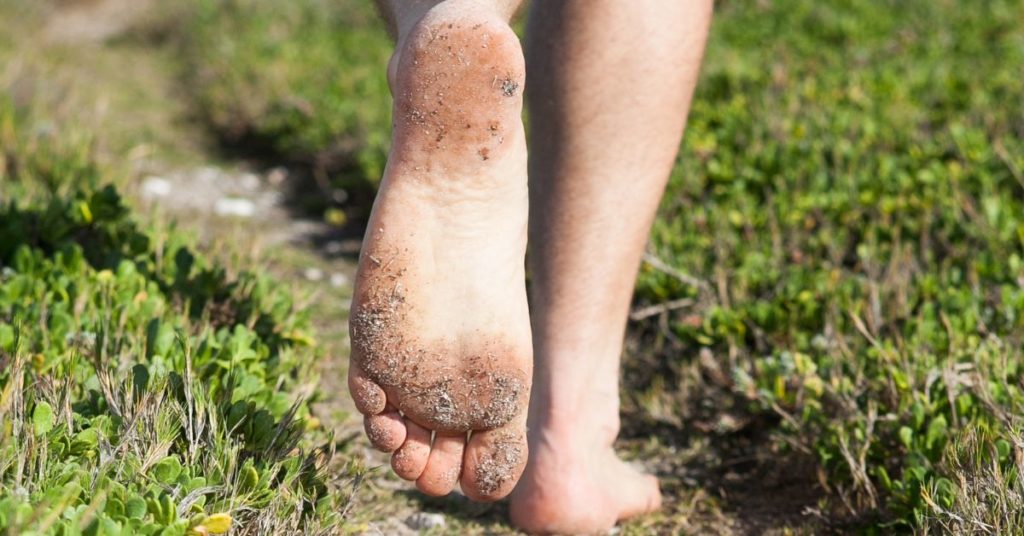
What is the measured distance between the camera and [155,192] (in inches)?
159

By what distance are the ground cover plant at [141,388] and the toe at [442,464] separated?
15 cm

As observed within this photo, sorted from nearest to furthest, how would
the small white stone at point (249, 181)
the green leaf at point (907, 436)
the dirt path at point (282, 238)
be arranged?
1. the green leaf at point (907, 436)
2. the dirt path at point (282, 238)
3. the small white stone at point (249, 181)

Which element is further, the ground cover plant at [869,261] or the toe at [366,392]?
the ground cover plant at [869,261]

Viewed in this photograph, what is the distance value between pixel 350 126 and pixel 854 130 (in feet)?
6.11

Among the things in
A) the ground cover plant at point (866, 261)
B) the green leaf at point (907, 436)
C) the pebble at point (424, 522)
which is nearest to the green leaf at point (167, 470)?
the pebble at point (424, 522)

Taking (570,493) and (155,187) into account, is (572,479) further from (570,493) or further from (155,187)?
(155,187)

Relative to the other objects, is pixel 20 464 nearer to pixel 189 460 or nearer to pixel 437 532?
pixel 189 460

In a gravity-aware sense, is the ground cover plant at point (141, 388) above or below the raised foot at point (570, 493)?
above

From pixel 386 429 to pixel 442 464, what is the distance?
4.5 inches

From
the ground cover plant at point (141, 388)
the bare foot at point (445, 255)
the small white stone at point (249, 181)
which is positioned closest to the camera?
the ground cover plant at point (141, 388)

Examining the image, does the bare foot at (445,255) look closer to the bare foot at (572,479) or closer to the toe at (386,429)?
the toe at (386,429)

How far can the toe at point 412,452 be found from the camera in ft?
5.34

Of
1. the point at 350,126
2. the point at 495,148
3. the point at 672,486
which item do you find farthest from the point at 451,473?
the point at 350,126

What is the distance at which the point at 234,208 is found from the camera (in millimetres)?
4016
